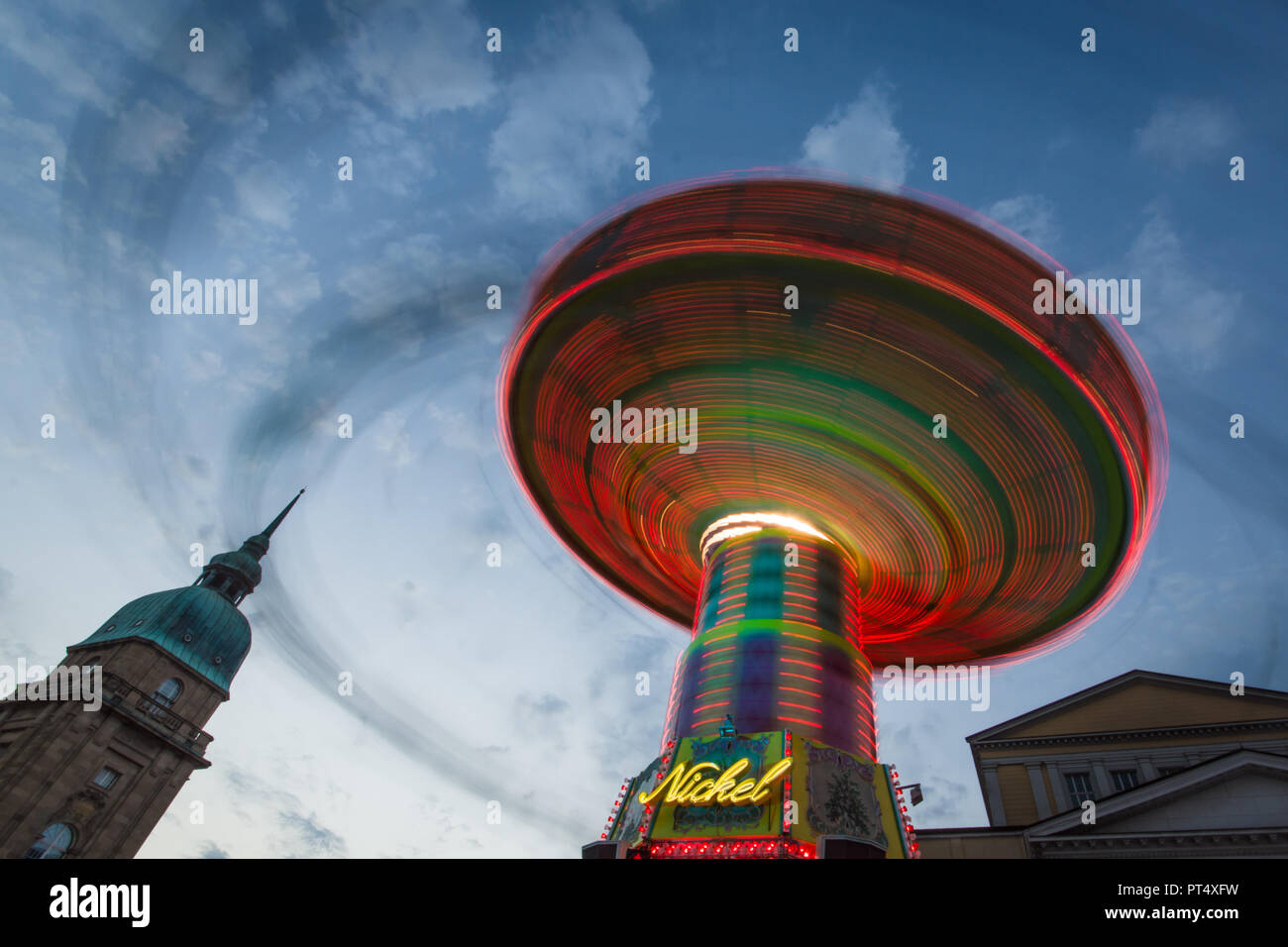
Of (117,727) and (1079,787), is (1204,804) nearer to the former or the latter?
(1079,787)

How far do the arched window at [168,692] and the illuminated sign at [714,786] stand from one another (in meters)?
54.5

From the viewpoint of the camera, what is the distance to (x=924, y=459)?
25.8 m

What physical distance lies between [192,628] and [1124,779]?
6662cm

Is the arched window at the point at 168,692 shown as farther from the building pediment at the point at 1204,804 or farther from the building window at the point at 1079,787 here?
the building pediment at the point at 1204,804

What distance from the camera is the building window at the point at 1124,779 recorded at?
1216 inches

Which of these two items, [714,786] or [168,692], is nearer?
[714,786]

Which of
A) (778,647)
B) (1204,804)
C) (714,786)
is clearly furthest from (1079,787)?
(714,786)

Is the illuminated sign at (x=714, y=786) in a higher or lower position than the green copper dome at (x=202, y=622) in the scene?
lower

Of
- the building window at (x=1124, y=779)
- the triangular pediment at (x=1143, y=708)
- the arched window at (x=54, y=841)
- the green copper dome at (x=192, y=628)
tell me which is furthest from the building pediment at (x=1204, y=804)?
the green copper dome at (x=192, y=628)

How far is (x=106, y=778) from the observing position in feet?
177

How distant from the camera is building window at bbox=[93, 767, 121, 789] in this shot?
53.3 meters

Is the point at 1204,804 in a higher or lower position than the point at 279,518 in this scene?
lower
